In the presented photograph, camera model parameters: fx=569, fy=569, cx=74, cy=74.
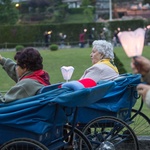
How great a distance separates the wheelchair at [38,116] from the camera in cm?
409

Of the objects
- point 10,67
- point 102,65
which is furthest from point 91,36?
point 10,67

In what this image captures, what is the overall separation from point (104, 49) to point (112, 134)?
879 mm

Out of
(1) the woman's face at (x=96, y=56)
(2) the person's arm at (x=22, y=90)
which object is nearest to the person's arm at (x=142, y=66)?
(2) the person's arm at (x=22, y=90)

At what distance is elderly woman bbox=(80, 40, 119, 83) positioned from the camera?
18.1 ft

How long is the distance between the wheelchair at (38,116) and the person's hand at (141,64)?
3.76 feet

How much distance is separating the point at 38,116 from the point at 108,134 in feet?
4.42

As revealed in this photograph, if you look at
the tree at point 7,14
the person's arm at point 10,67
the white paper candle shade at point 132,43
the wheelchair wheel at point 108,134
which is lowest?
the tree at point 7,14

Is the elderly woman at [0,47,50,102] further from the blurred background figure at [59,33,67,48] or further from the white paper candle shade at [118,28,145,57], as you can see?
the blurred background figure at [59,33,67,48]

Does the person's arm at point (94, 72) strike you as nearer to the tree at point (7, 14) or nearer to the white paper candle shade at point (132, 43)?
the white paper candle shade at point (132, 43)

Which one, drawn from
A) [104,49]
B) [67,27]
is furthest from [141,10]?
[104,49]

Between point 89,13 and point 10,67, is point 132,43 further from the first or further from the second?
point 89,13

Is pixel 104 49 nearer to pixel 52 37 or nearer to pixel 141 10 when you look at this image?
pixel 52 37

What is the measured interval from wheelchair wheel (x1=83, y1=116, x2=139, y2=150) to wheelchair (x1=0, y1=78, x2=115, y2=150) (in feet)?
2.75

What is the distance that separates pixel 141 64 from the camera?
2900mm
